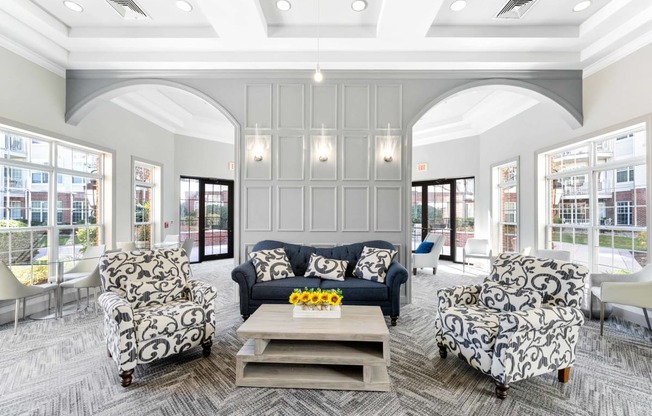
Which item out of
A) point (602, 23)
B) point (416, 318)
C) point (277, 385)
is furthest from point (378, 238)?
point (602, 23)

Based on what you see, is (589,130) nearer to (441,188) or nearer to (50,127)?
(441,188)

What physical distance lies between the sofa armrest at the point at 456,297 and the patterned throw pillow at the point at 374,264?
977mm

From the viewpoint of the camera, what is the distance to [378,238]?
4.33 m

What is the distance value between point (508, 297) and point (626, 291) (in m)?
1.57

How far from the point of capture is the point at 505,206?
6230 mm

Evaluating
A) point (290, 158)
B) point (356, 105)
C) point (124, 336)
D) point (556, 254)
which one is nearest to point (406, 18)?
point (356, 105)

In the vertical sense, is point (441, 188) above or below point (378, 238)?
above

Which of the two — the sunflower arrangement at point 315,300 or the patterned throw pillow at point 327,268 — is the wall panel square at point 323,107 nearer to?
the patterned throw pillow at point 327,268

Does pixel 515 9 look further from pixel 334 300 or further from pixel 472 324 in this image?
pixel 334 300

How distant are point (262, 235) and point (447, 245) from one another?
5208 millimetres

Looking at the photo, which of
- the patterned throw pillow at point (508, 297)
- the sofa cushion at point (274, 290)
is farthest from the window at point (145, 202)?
the patterned throw pillow at point (508, 297)

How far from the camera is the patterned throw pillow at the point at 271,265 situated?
12.2ft

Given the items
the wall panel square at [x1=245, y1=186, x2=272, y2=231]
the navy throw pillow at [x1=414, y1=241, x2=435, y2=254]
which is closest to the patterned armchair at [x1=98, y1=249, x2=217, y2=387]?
the wall panel square at [x1=245, y1=186, x2=272, y2=231]

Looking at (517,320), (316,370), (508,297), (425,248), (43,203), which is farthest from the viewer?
(425,248)
